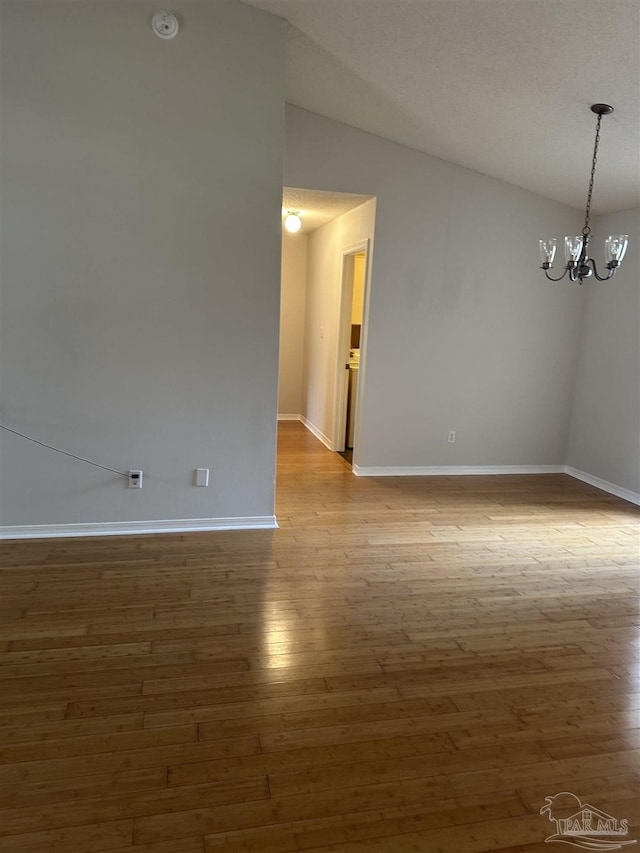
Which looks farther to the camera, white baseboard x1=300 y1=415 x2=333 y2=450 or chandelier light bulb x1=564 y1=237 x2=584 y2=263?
white baseboard x1=300 y1=415 x2=333 y2=450

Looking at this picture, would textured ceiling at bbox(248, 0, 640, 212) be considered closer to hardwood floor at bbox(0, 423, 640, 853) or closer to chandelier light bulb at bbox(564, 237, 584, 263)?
chandelier light bulb at bbox(564, 237, 584, 263)

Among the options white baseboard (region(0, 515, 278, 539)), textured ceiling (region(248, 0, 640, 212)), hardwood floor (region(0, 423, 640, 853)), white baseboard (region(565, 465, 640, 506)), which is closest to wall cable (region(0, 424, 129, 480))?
white baseboard (region(0, 515, 278, 539))

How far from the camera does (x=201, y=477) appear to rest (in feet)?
12.6

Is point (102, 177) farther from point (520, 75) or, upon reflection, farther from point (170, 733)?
point (170, 733)

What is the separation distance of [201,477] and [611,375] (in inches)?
150

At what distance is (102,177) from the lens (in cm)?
342

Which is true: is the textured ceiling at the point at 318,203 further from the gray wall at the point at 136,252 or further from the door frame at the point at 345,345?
the gray wall at the point at 136,252

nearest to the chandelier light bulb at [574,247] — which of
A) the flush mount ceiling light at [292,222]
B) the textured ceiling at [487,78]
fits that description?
the textured ceiling at [487,78]

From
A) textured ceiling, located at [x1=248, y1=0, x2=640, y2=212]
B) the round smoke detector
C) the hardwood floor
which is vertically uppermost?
the round smoke detector

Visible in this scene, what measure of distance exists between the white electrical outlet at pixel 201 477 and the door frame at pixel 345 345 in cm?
194

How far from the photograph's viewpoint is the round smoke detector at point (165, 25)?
10.9ft

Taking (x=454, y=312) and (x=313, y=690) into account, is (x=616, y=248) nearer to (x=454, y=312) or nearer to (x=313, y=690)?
(x=454, y=312)

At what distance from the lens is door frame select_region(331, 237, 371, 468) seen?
5242mm

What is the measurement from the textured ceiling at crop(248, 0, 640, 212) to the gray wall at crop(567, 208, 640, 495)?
1.70 ft
